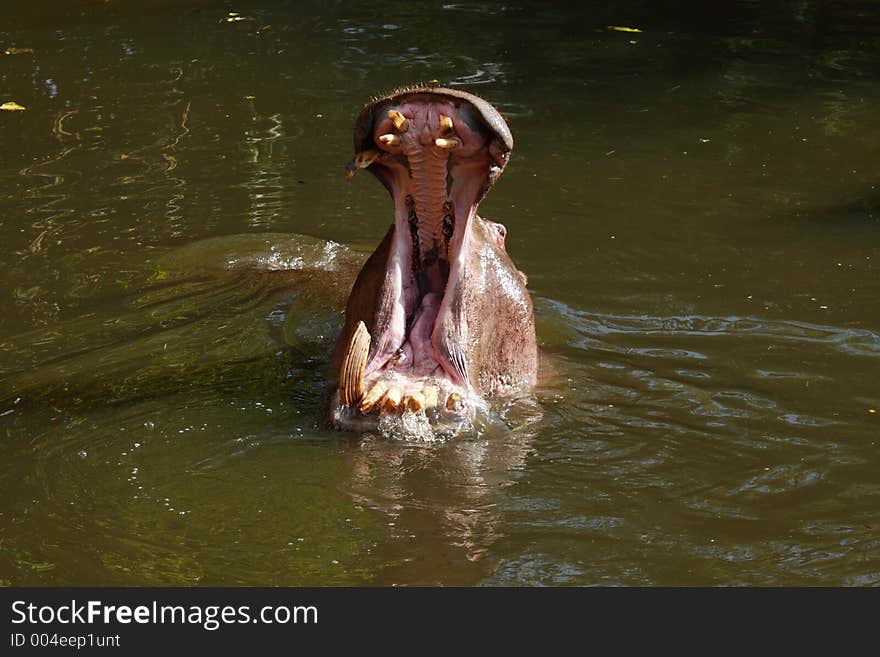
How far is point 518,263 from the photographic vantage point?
771 cm

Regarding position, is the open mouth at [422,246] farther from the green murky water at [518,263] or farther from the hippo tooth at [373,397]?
the green murky water at [518,263]

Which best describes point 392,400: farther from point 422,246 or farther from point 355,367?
point 422,246

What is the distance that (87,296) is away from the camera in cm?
715

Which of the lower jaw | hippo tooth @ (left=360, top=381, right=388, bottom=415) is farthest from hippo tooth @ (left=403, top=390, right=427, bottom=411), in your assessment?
hippo tooth @ (left=360, top=381, right=388, bottom=415)

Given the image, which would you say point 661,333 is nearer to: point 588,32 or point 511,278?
point 511,278

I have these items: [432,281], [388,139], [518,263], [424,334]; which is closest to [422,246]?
[432,281]

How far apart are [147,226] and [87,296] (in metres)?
1.27

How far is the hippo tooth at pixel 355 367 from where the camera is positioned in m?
4.94

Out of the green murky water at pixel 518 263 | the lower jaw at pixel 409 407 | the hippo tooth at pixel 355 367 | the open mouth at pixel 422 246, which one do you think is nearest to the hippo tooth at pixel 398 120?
the open mouth at pixel 422 246

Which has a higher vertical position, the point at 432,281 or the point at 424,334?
the point at 432,281

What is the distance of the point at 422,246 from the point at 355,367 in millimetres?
657

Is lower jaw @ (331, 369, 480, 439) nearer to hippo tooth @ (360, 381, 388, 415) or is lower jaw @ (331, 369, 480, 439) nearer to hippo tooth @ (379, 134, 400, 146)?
hippo tooth @ (360, 381, 388, 415)

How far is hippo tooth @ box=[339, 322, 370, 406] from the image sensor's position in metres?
4.94

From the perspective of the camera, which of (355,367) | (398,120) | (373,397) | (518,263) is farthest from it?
(518,263)
